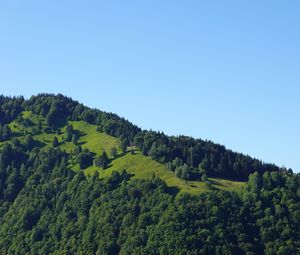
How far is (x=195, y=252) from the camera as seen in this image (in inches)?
7864
